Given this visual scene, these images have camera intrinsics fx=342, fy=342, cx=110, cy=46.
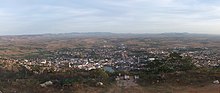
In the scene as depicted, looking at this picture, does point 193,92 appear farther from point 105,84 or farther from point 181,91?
point 105,84

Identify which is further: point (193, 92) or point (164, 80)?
point (164, 80)

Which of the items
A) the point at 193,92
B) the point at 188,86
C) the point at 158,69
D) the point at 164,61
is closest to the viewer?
the point at 193,92

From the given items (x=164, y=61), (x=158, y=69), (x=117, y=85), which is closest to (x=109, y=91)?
(x=117, y=85)

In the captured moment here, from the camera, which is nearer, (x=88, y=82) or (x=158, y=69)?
(x=88, y=82)

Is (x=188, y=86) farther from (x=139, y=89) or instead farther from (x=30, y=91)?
(x=30, y=91)

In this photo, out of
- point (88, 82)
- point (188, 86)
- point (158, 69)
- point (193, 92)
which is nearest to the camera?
point (193, 92)

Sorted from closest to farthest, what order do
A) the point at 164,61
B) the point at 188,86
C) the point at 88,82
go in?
1. the point at 188,86
2. the point at 88,82
3. the point at 164,61

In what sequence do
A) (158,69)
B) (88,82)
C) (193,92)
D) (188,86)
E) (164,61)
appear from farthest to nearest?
(164,61) → (158,69) → (88,82) → (188,86) → (193,92)

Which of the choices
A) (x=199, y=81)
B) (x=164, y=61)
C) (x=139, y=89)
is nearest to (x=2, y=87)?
(x=139, y=89)

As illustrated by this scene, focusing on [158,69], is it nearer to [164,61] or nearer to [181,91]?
[164,61]
